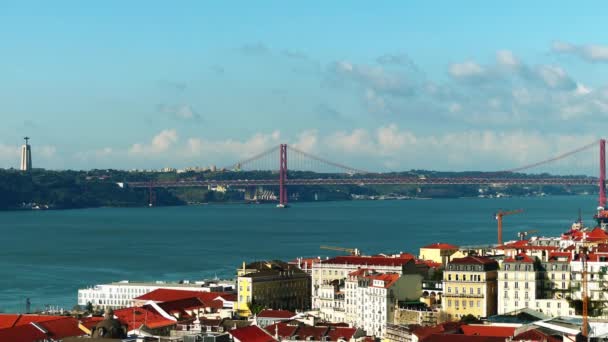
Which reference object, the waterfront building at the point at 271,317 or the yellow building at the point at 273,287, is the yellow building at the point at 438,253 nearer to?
the yellow building at the point at 273,287

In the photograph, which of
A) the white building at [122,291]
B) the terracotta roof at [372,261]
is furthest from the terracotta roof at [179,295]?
the terracotta roof at [372,261]

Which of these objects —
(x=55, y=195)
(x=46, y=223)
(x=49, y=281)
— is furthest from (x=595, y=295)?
(x=55, y=195)

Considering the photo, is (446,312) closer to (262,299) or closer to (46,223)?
(262,299)

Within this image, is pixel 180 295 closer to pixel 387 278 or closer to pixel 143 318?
pixel 143 318

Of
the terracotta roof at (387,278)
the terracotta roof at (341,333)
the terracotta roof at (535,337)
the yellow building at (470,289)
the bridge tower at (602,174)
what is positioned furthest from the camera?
the bridge tower at (602,174)

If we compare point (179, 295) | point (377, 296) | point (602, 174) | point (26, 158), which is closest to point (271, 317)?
point (377, 296)

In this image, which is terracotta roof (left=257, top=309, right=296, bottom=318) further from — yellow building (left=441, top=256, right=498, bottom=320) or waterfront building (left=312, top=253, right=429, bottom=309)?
yellow building (left=441, top=256, right=498, bottom=320)
